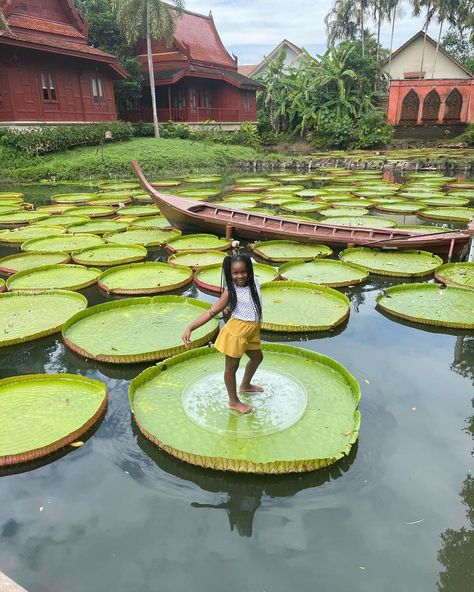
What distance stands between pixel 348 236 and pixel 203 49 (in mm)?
27183

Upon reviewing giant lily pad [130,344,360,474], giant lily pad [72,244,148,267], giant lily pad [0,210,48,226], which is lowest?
giant lily pad [130,344,360,474]

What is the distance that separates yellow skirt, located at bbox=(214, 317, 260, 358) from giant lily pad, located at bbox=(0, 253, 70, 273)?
15.1 ft

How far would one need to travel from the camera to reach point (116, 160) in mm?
18281

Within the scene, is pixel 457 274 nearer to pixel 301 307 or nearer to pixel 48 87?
pixel 301 307

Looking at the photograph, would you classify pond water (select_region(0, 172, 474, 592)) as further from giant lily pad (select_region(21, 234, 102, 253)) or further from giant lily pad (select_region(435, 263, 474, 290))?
giant lily pad (select_region(21, 234, 102, 253))

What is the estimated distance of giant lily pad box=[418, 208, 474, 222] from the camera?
9820 mm

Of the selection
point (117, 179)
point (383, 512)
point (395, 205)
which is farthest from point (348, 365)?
point (117, 179)

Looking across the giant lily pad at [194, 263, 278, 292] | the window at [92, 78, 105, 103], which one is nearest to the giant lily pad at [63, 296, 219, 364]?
the giant lily pad at [194, 263, 278, 292]

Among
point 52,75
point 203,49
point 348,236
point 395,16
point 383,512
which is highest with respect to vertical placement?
point 395,16

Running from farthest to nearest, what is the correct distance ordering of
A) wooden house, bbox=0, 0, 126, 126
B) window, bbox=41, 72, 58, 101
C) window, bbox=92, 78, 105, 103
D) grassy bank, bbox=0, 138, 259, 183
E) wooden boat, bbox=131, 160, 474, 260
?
window, bbox=92, 78, 105, 103, window, bbox=41, 72, 58, 101, wooden house, bbox=0, 0, 126, 126, grassy bank, bbox=0, 138, 259, 183, wooden boat, bbox=131, 160, 474, 260

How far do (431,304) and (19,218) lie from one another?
30.4ft

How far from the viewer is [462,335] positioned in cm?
495

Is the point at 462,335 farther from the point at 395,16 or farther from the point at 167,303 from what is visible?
the point at 395,16

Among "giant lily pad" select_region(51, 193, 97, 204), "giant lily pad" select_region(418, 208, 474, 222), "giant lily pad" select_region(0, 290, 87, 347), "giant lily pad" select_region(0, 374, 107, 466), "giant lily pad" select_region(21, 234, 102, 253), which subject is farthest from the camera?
"giant lily pad" select_region(51, 193, 97, 204)
